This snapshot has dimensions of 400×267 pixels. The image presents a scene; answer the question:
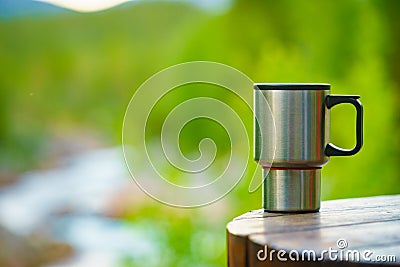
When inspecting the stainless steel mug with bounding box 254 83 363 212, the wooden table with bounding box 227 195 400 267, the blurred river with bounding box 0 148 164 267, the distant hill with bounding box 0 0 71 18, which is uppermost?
the distant hill with bounding box 0 0 71 18

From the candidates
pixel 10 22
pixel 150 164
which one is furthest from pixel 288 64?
pixel 10 22

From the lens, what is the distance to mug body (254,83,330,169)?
1437 mm

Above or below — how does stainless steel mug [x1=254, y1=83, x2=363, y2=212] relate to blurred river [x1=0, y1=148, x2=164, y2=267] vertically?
Result: above

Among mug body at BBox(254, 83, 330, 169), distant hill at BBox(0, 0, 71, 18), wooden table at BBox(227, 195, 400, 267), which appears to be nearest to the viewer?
wooden table at BBox(227, 195, 400, 267)

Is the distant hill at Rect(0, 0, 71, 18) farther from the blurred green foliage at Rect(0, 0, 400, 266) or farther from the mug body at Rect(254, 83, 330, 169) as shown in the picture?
the mug body at Rect(254, 83, 330, 169)

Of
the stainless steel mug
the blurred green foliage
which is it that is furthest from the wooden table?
the blurred green foliage

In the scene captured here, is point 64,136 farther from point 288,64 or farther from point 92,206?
point 288,64

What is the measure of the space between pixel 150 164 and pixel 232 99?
15.1 inches

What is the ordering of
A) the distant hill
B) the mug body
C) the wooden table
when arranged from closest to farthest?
the wooden table, the mug body, the distant hill

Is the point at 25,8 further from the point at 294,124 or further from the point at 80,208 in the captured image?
the point at 294,124

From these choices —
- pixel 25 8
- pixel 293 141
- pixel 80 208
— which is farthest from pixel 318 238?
pixel 25 8

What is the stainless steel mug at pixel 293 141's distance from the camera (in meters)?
1.44

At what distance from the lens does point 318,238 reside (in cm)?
122

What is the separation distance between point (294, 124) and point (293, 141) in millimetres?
36
